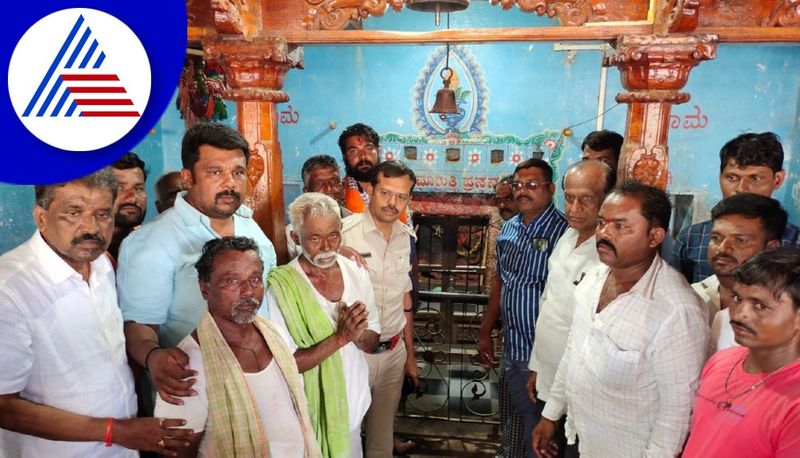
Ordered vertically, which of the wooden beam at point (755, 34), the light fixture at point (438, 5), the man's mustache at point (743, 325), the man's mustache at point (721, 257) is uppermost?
the light fixture at point (438, 5)

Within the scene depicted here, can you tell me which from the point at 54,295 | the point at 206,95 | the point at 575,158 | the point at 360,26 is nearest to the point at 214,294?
the point at 54,295

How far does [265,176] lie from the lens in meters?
2.70

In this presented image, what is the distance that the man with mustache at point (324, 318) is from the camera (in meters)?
2.25

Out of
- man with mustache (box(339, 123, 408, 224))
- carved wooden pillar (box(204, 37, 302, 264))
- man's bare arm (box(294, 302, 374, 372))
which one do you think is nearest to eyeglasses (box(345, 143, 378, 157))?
man with mustache (box(339, 123, 408, 224))

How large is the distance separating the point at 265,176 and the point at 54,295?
122 centimetres

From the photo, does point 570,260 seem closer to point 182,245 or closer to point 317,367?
point 317,367

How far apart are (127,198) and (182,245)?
90 cm

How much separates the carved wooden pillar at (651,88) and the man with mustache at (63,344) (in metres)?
2.32

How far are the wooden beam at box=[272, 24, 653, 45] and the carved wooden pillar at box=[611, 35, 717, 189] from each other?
0.25 ft

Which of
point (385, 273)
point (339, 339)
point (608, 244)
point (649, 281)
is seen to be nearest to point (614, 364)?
point (649, 281)

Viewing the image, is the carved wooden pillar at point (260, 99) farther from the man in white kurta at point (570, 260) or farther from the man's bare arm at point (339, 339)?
the man in white kurta at point (570, 260)

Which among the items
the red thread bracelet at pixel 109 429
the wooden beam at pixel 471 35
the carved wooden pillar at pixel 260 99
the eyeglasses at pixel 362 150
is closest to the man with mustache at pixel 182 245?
the red thread bracelet at pixel 109 429

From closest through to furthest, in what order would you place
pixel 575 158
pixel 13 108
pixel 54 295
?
pixel 13 108
pixel 54 295
pixel 575 158

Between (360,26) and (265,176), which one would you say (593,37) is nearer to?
(265,176)
